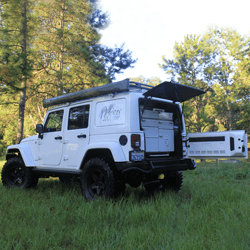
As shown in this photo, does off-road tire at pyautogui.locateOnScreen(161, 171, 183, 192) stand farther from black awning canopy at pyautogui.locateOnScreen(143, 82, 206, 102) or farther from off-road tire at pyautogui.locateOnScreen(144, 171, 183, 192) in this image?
black awning canopy at pyautogui.locateOnScreen(143, 82, 206, 102)

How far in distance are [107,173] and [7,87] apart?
→ 22.4 ft

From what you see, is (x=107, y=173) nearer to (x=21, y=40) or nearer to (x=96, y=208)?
(x=96, y=208)

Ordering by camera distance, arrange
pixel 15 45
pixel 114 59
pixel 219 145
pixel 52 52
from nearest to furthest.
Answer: pixel 219 145, pixel 15 45, pixel 52 52, pixel 114 59

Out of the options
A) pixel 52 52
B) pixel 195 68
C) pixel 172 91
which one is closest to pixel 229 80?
pixel 195 68

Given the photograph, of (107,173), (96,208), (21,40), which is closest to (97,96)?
(107,173)

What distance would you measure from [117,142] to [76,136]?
4.05 feet

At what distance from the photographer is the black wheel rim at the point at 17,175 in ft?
20.7

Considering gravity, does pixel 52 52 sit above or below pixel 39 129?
above

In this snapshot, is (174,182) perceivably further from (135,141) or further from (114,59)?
(114,59)

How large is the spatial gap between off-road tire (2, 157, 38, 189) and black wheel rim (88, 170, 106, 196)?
2.10 meters

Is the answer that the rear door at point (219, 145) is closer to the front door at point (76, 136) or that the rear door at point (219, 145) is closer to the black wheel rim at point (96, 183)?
the black wheel rim at point (96, 183)

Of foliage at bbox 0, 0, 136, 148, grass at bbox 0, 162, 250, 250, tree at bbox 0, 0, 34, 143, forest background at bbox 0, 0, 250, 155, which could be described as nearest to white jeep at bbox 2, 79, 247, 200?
grass at bbox 0, 162, 250, 250

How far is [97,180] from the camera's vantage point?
4.65 m

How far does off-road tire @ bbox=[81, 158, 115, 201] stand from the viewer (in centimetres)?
426
